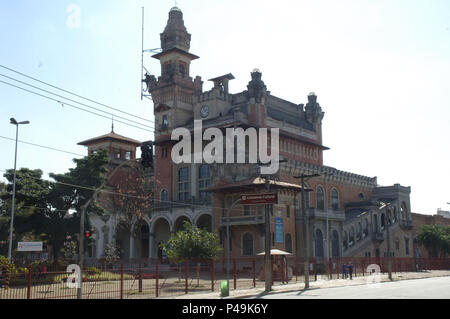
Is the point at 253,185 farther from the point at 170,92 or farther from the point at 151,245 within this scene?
the point at 170,92

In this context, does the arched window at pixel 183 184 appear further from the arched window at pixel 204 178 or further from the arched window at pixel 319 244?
the arched window at pixel 319 244

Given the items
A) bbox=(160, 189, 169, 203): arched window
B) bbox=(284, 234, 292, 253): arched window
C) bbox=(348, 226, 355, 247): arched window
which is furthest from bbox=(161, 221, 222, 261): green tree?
bbox=(348, 226, 355, 247): arched window

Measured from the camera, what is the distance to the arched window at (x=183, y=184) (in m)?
64.1

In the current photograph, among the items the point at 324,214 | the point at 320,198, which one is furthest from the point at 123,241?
the point at 324,214

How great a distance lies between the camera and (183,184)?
64.6m

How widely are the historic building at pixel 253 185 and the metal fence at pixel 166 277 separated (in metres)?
4.81

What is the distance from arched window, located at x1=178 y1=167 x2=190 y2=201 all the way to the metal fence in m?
9.96

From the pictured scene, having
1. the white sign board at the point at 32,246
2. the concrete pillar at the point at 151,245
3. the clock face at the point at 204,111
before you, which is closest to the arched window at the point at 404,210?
the clock face at the point at 204,111

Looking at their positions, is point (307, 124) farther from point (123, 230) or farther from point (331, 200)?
point (123, 230)

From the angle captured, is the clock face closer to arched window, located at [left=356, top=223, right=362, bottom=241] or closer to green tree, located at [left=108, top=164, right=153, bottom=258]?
green tree, located at [left=108, top=164, right=153, bottom=258]

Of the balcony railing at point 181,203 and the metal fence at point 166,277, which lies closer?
the metal fence at point 166,277

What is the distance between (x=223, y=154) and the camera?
57.4 meters

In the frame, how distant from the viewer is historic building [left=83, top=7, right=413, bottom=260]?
5459cm

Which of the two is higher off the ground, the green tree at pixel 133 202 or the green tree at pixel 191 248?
the green tree at pixel 133 202
